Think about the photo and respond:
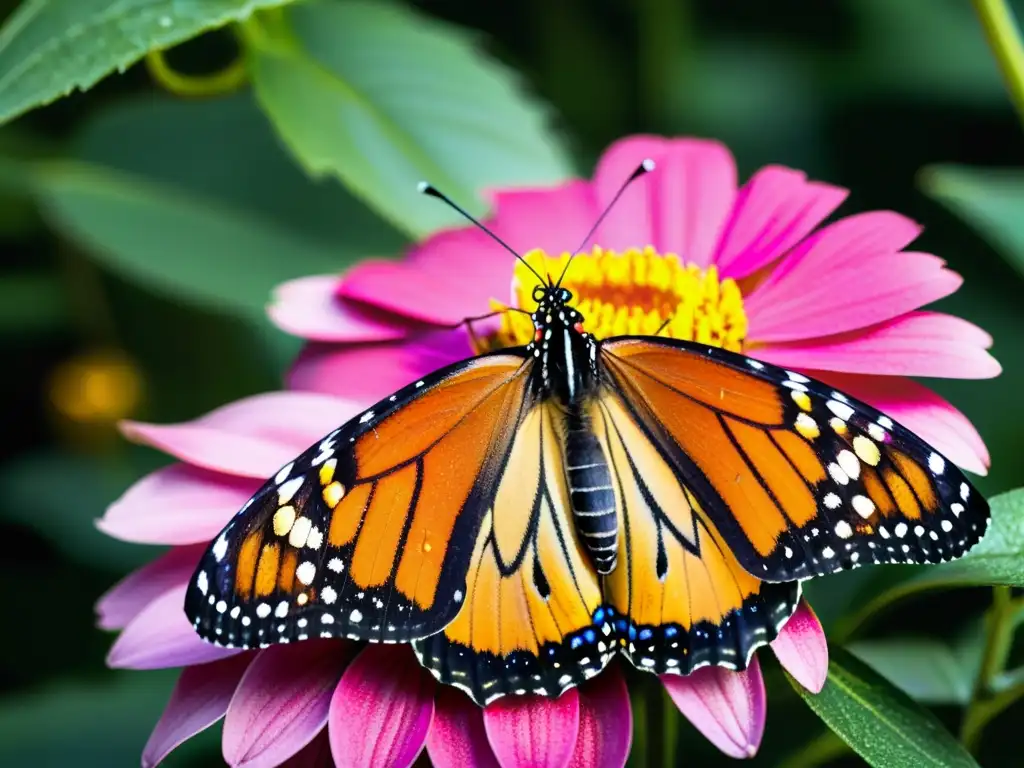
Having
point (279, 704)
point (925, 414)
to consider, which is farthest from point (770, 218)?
point (279, 704)

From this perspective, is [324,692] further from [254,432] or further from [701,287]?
[701,287]

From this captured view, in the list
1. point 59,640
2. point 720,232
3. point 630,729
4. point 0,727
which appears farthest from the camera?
point 59,640

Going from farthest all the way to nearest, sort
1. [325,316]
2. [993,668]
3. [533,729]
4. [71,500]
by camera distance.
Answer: [71,500], [325,316], [993,668], [533,729]

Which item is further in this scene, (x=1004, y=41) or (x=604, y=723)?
(x=1004, y=41)

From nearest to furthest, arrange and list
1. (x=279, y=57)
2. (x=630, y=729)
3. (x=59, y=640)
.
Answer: (x=630, y=729) < (x=279, y=57) < (x=59, y=640)

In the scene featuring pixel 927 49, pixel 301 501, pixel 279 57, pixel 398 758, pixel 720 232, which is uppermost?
pixel 927 49

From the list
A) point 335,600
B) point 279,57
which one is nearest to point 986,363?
point 335,600

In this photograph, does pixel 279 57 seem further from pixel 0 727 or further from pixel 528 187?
pixel 0 727
